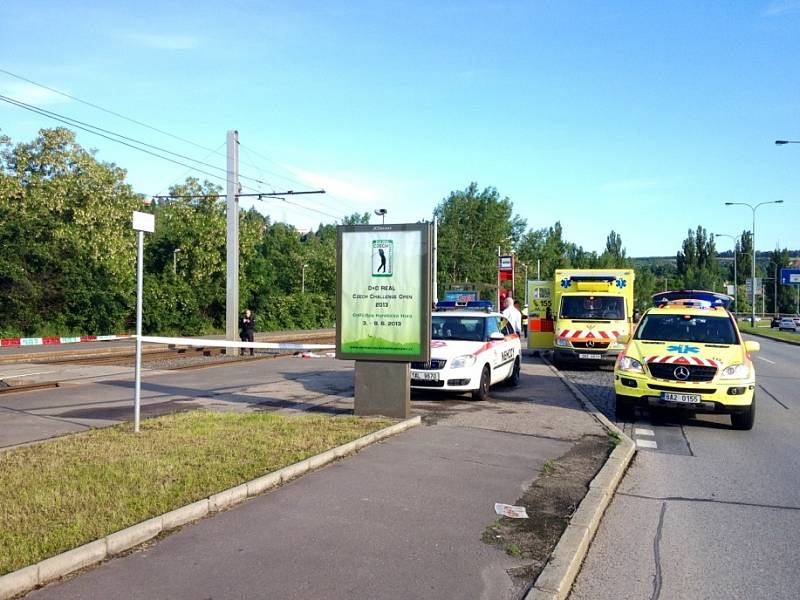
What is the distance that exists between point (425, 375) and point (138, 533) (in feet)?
26.3

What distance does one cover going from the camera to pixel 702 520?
20.4ft

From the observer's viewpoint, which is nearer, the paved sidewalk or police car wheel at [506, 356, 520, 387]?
the paved sidewalk

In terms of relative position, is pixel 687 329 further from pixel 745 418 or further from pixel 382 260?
pixel 382 260

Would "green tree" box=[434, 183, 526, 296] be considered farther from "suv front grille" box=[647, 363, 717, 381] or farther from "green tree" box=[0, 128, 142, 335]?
"suv front grille" box=[647, 363, 717, 381]

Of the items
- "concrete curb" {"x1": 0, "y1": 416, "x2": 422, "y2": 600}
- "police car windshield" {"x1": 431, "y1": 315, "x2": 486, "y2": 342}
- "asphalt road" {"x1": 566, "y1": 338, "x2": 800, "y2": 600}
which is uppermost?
"police car windshield" {"x1": 431, "y1": 315, "x2": 486, "y2": 342}

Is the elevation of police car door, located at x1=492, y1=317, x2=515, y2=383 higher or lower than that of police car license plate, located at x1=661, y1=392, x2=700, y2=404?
higher

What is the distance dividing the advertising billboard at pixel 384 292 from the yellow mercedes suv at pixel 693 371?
3.22 m

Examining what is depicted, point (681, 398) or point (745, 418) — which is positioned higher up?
point (681, 398)

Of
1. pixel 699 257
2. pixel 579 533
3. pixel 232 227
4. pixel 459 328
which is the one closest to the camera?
pixel 579 533

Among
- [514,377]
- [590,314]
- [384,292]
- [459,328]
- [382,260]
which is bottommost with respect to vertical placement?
[514,377]

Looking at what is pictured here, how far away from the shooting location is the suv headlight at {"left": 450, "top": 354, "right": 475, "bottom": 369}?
12695 mm

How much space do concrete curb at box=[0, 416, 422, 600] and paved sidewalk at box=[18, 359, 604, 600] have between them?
10cm

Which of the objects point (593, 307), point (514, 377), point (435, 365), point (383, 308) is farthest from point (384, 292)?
point (593, 307)

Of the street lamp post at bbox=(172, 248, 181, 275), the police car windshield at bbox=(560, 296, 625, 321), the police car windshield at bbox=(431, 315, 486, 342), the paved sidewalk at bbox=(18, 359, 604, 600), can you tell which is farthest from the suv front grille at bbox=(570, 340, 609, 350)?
the street lamp post at bbox=(172, 248, 181, 275)
